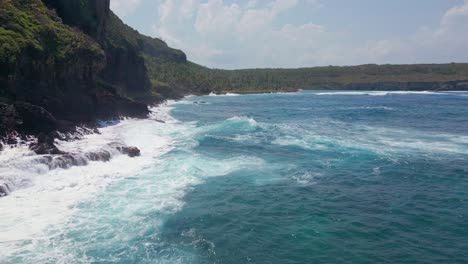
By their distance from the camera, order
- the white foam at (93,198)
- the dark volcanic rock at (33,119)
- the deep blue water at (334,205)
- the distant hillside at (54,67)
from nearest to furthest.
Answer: the deep blue water at (334,205), the white foam at (93,198), the dark volcanic rock at (33,119), the distant hillside at (54,67)

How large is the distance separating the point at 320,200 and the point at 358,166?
362 inches

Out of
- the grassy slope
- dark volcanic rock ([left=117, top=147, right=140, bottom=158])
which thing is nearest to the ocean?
dark volcanic rock ([left=117, top=147, right=140, bottom=158])

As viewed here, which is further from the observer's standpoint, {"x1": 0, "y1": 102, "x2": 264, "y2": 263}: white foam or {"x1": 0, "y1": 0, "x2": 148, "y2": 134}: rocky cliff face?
{"x1": 0, "y1": 0, "x2": 148, "y2": 134}: rocky cliff face

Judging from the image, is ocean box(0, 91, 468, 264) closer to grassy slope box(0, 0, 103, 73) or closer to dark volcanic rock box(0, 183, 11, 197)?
dark volcanic rock box(0, 183, 11, 197)

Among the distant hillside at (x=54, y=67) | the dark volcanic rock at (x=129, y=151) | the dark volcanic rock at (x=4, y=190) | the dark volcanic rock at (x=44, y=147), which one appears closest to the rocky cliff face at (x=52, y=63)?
the distant hillside at (x=54, y=67)

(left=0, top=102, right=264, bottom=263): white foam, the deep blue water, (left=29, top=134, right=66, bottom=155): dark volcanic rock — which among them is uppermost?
(left=29, top=134, right=66, bottom=155): dark volcanic rock

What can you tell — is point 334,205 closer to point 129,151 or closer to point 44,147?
point 129,151

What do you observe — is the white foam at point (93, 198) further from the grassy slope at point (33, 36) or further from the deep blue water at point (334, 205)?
the grassy slope at point (33, 36)

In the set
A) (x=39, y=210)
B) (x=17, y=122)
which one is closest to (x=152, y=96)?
(x=17, y=122)

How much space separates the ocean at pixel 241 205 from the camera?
54.1 ft

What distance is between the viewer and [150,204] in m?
21.9

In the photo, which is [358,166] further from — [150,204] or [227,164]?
[150,204]

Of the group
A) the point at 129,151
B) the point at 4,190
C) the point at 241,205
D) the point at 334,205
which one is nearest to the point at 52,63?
the point at 129,151

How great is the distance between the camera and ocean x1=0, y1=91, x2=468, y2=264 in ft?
54.1
